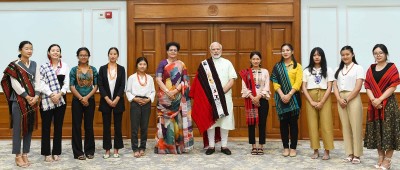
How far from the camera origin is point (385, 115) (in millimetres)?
Answer: 3438

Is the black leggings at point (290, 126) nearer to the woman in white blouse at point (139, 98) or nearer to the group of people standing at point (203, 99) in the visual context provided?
the group of people standing at point (203, 99)

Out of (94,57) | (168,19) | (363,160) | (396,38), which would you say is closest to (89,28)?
(94,57)

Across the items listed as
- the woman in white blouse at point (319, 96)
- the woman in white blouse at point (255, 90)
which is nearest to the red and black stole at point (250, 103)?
the woman in white blouse at point (255, 90)

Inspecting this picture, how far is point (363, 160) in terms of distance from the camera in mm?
3904

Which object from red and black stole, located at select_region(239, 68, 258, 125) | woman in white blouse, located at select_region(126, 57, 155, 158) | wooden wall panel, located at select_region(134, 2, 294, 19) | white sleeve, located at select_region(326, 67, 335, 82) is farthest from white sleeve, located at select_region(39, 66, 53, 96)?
white sleeve, located at select_region(326, 67, 335, 82)

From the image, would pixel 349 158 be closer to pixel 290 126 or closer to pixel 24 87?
pixel 290 126

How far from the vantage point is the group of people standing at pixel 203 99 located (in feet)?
11.6

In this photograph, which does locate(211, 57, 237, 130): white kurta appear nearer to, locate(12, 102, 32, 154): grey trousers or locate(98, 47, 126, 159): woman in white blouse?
locate(98, 47, 126, 159): woman in white blouse

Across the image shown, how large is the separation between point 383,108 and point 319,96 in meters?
0.65

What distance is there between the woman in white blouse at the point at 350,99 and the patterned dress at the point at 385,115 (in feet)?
0.54

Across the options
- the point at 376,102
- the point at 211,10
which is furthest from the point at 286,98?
the point at 211,10

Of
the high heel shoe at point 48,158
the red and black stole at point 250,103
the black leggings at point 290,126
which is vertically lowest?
the high heel shoe at point 48,158

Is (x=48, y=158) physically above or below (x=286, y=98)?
below

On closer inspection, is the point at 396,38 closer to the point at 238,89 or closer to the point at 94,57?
the point at 238,89
